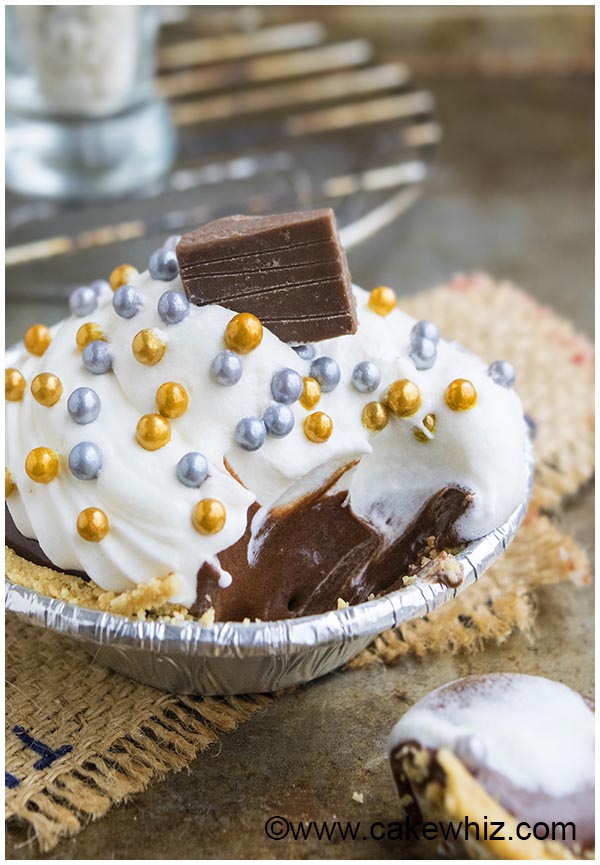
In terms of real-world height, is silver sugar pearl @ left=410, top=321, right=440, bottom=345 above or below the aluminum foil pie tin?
above

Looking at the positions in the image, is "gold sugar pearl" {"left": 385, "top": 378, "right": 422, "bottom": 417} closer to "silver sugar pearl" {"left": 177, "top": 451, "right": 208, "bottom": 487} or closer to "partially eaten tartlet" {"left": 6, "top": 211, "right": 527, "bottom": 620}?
"partially eaten tartlet" {"left": 6, "top": 211, "right": 527, "bottom": 620}

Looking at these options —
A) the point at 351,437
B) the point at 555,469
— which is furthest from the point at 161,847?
the point at 555,469

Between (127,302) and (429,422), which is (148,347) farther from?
(429,422)

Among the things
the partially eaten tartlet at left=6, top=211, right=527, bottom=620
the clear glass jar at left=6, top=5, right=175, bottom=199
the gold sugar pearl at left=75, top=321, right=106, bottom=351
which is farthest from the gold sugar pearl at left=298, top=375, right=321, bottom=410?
the clear glass jar at left=6, top=5, right=175, bottom=199

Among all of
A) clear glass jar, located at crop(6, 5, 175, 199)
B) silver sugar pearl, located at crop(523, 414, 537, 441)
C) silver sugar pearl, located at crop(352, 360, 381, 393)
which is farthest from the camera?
clear glass jar, located at crop(6, 5, 175, 199)

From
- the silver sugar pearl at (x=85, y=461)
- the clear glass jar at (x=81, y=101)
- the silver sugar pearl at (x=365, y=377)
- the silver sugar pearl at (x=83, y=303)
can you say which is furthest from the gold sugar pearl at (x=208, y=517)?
the clear glass jar at (x=81, y=101)

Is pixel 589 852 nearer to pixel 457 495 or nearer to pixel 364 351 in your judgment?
pixel 457 495
